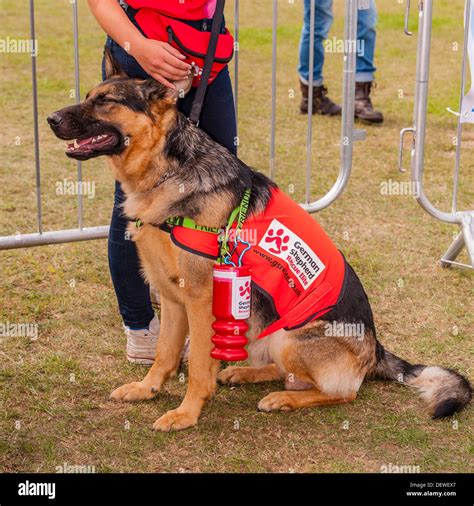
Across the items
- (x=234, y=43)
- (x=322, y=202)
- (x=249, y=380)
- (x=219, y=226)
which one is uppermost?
(x=234, y=43)

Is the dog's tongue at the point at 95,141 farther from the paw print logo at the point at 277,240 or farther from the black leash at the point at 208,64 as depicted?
the paw print logo at the point at 277,240

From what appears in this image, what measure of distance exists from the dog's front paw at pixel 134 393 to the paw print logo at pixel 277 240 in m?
0.91

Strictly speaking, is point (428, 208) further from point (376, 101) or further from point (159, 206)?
point (376, 101)

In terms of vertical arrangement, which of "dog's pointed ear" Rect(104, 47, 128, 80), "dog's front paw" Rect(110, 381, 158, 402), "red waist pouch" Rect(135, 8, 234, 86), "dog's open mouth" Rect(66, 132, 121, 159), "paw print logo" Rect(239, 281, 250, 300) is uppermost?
"red waist pouch" Rect(135, 8, 234, 86)

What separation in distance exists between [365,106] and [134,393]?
5028mm

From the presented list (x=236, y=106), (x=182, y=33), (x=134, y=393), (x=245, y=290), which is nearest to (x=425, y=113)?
(x=236, y=106)

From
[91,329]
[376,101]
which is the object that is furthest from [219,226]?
[376,101]

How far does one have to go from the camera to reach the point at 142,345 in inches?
168

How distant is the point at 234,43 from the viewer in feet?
13.1

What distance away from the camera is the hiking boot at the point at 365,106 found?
814 cm

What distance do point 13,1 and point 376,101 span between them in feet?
22.3

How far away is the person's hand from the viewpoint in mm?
3551

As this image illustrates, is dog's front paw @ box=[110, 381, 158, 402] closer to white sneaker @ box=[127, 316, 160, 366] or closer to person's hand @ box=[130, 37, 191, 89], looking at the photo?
white sneaker @ box=[127, 316, 160, 366]

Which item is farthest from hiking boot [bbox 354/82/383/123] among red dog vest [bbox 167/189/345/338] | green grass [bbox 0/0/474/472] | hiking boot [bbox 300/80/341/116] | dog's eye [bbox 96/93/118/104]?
dog's eye [bbox 96/93/118/104]
